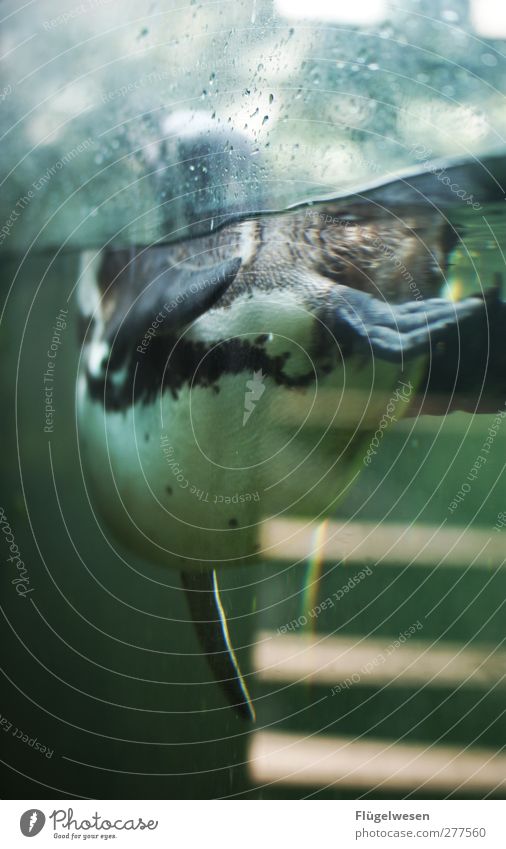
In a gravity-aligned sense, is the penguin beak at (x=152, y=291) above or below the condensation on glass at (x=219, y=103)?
below

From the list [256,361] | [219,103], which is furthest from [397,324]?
[219,103]

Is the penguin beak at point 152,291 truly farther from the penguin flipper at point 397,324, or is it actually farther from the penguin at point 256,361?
the penguin flipper at point 397,324

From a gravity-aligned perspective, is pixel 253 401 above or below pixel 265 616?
above

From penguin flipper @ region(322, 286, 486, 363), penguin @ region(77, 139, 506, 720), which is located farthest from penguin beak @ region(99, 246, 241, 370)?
penguin flipper @ region(322, 286, 486, 363)

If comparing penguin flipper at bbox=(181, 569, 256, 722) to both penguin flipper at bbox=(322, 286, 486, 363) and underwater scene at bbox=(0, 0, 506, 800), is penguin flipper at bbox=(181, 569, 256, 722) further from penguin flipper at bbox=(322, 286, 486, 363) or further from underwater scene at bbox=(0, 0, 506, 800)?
penguin flipper at bbox=(322, 286, 486, 363)

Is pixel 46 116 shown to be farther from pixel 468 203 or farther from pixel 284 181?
pixel 468 203

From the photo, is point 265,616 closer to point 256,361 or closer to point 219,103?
point 256,361

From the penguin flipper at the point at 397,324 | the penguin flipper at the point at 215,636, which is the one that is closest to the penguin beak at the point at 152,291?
the penguin flipper at the point at 397,324
